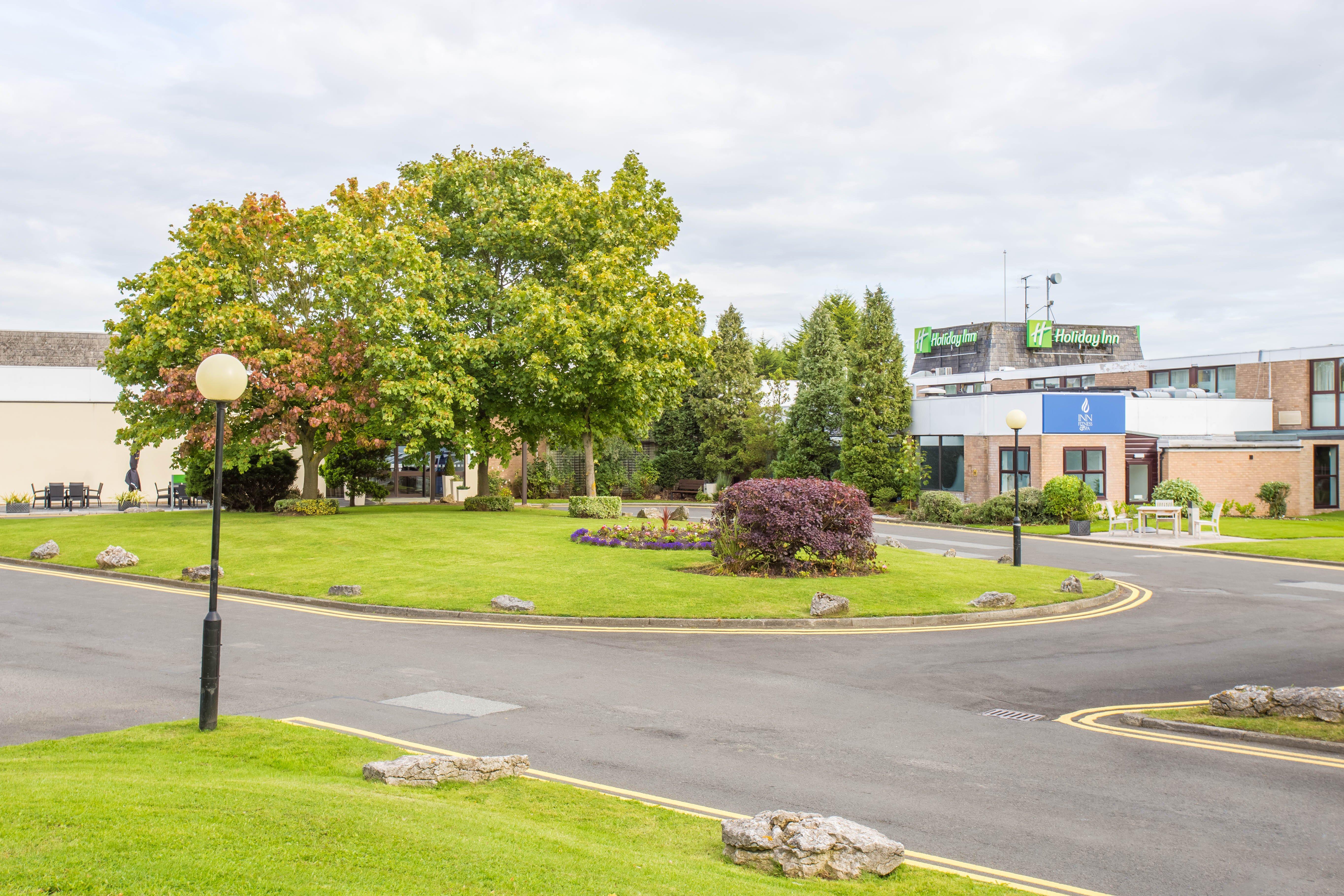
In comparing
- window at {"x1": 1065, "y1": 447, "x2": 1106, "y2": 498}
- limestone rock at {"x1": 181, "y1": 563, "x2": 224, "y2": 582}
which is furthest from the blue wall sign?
limestone rock at {"x1": 181, "y1": 563, "x2": 224, "y2": 582}

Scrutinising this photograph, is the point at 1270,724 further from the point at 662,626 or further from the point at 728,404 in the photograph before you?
the point at 728,404

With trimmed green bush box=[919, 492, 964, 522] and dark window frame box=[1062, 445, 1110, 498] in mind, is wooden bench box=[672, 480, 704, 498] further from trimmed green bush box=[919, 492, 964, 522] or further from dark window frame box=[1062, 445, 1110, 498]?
dark window frame box=[1062, 445, 1110, 498]

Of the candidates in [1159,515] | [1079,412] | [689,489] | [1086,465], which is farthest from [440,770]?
[689,489]

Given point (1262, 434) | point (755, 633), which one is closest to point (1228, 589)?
point (755, 633)

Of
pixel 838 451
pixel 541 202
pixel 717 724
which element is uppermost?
pixel 541 202

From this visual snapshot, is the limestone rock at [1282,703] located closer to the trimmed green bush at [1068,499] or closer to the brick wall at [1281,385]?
the trimmed green bush at [1068,499]

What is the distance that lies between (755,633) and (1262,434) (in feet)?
125

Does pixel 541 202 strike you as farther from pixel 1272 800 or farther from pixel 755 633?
pixel 1272 800

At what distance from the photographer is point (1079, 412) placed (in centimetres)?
3903

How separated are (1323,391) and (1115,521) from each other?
16.9 metres

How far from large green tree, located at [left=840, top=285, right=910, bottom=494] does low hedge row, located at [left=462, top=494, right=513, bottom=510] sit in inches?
615

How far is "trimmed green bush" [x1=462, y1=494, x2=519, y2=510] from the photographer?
3497 centimetres

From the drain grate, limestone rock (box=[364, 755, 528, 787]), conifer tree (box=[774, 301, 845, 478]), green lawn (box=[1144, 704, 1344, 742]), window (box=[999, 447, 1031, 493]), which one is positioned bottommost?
the drain grate

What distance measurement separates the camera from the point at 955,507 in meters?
38.2
